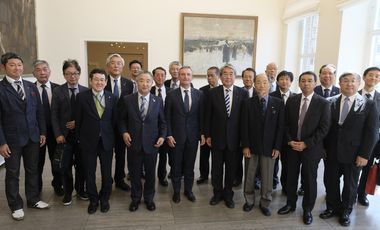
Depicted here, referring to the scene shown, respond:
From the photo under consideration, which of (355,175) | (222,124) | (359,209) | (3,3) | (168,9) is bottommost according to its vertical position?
(359,209)

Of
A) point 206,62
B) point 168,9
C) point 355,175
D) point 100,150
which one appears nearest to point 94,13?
point 168,9

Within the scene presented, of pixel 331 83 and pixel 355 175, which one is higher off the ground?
pixel 331 83

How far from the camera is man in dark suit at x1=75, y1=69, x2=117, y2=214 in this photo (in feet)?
9.27

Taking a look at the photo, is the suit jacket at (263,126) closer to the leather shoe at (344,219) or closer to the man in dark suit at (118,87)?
the leather shoe at (344,219)

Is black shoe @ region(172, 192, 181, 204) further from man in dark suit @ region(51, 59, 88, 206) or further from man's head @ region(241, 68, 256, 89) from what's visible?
man's head @ region(241, 68, 256, 89)

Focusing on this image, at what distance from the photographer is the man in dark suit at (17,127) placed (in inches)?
105

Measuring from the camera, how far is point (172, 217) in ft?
9.61

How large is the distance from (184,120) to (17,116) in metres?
1.64

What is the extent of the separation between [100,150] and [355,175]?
2607mm

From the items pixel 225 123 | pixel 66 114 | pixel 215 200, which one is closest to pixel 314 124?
pixel 225 123

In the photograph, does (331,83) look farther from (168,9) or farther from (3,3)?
(3,3)

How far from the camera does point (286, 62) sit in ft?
23.1

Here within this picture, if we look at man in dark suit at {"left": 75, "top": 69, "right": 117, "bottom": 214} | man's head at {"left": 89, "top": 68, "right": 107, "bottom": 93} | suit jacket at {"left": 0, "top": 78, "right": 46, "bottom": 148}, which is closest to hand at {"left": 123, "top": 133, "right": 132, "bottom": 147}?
man in dark suit at {"left": 75, "top": 69, "right": 117, "bottom": 214}

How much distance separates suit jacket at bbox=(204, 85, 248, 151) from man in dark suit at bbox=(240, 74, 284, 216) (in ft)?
0.24
